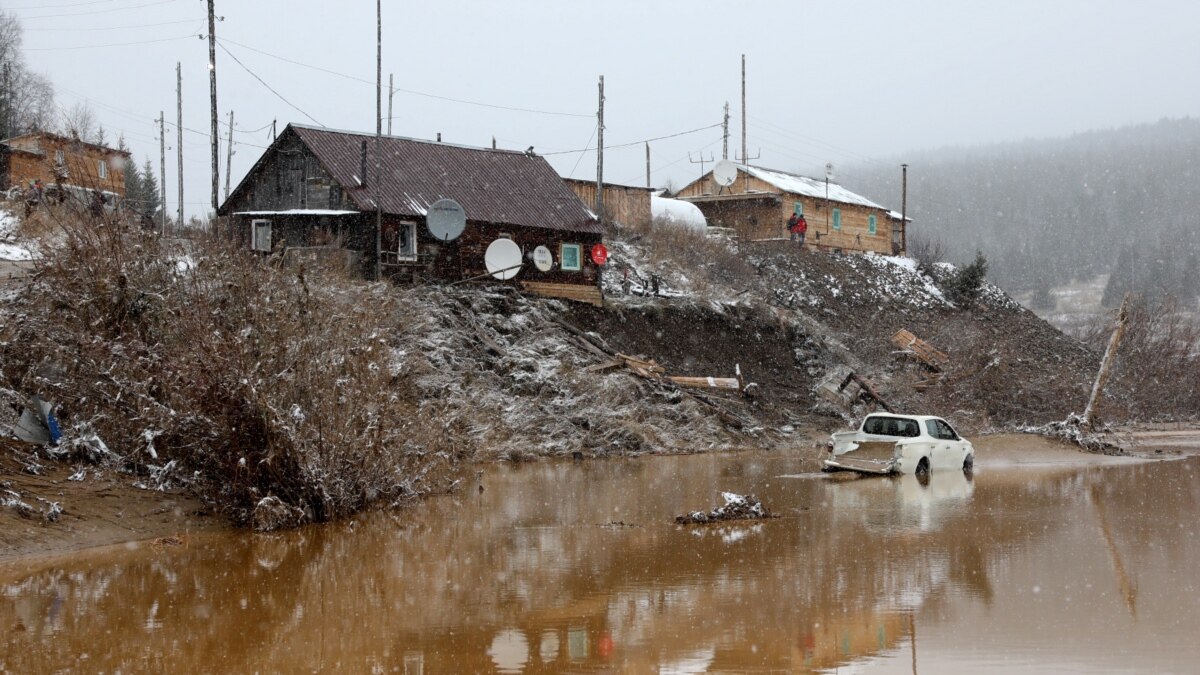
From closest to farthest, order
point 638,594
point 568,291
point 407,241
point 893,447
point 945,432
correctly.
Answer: point 638,594, point 893,447, point 945,432, point 407,241, point 568,291

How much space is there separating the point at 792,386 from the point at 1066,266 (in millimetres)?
134128

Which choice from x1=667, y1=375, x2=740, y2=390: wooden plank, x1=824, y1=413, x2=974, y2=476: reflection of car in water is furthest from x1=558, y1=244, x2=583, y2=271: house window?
x1=824, y1=413, x2=974, y2=476: reflection of car in water

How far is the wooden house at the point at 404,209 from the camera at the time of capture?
3916 centimetres

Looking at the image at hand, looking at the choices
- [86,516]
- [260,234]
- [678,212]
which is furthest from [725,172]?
[86,516]

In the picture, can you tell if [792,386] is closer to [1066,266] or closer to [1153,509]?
[1153,509]

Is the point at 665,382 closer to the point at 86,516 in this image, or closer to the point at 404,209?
the point at 404,209

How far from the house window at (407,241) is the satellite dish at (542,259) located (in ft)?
15.1

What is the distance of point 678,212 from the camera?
5716cm

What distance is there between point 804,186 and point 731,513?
4843 centimetres

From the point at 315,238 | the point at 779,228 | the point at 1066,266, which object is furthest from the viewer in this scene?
the point at 1066,266

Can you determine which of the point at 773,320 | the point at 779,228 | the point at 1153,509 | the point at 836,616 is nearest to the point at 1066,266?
the point at 779,228

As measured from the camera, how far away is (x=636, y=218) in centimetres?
5538

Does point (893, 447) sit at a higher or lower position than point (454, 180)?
lower

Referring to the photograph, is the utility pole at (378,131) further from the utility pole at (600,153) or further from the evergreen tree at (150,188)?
the evergreen tree at (150,188)
